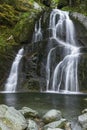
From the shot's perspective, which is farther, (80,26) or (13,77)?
(80,26)

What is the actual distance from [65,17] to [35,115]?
17.0 metres

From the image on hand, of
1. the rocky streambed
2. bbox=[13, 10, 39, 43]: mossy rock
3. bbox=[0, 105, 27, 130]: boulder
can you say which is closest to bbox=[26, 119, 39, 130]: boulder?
the rocky streambed

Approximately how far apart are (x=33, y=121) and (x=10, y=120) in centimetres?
117

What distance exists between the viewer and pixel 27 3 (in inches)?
1171

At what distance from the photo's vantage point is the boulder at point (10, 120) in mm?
8895

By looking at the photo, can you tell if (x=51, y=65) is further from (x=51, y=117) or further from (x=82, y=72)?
(x=51, y=117)

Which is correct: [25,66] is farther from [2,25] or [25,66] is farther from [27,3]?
[27,3]

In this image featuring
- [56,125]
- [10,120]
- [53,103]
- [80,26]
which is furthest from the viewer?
[80,26]

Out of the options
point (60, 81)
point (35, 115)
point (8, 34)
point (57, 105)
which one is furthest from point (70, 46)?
point (35, 115)

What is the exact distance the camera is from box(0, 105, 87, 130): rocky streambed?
909cm

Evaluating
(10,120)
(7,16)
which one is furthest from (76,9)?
(10,120)

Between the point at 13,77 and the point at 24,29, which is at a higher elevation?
the point at 24,29

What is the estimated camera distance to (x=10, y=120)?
30.2 feet

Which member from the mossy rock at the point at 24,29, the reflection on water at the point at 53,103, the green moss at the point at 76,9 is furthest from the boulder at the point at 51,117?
the green moss at the point at 76,9
